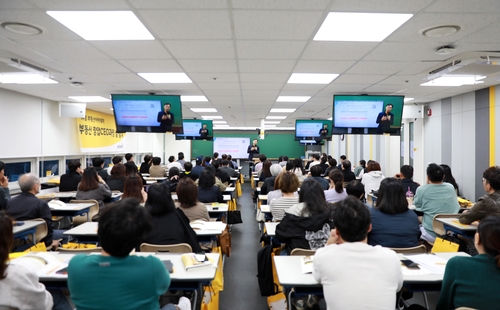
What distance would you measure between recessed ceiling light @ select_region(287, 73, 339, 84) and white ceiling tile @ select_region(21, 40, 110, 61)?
116 inches

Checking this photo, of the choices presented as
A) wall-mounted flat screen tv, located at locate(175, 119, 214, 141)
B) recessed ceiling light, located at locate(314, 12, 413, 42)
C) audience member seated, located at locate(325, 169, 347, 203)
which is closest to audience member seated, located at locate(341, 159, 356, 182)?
audience member seated, located at locate(325, 169, 347, 203)

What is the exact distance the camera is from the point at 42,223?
3.73 m

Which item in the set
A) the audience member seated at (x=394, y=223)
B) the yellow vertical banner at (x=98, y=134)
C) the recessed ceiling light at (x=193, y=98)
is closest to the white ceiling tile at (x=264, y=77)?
the recessed ceiling light at (x=193, y=98)

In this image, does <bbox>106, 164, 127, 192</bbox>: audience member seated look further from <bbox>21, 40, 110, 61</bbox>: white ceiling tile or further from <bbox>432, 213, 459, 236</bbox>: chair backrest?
<bbox>432, 213, 459, 236</bbox>: chair backrest

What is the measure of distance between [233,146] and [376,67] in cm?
1482

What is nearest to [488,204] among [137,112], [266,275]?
[266,275]

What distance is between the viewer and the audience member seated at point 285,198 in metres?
3.93

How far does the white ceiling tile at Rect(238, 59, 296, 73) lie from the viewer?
4.49 metres

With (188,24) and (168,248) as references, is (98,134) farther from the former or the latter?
(168,248)

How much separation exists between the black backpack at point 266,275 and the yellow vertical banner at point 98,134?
26.8ft

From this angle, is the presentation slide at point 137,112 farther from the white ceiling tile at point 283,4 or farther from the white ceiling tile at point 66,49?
the white ceiling tile at point 283,4

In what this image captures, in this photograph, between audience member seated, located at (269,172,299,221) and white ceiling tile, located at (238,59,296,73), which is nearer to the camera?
audience member seated, located at (269,172,299,221)

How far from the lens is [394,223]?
287cm

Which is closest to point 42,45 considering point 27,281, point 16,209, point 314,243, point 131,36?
point 131,36
